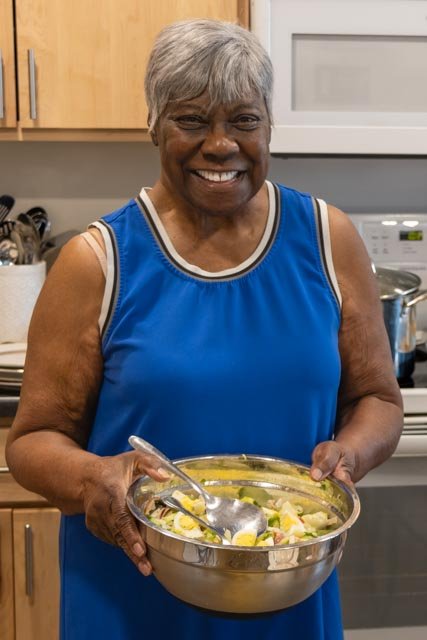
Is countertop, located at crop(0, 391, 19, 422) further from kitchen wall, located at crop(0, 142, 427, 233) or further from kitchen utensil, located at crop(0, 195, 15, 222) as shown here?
kitchen wall, located at crop(0, 142, 427, 233)

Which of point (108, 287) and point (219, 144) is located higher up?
point (219, 144)

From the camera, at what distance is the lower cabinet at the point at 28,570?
5.96ft

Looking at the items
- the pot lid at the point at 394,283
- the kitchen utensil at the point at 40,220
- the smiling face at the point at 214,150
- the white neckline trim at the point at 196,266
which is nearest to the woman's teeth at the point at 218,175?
the smiling face at the point at 214,150

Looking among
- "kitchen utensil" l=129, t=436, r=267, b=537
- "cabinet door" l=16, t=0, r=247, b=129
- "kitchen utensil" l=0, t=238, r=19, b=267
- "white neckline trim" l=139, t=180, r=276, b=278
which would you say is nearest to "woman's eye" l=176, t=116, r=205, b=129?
"white neckline trim" l=139, t=180, r=276, b=278

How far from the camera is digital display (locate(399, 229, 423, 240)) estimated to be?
232 centimetres

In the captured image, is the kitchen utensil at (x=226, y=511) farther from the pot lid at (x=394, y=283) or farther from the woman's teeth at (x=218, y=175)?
the pot lid at (x=394, y=283)

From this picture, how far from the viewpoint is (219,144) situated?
1.00 meters

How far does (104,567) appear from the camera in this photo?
112cm

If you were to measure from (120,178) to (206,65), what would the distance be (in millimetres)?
1434

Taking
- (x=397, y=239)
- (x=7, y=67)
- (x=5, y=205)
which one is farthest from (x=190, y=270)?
(x=397, y=239)

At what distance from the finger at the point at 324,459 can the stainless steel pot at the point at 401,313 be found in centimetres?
84

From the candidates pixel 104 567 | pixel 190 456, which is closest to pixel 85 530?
pixel 104 567

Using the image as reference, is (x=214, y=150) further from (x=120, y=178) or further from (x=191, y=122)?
(x=120, y=178)

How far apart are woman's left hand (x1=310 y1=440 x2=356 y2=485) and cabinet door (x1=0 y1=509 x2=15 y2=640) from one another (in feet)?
3.27
